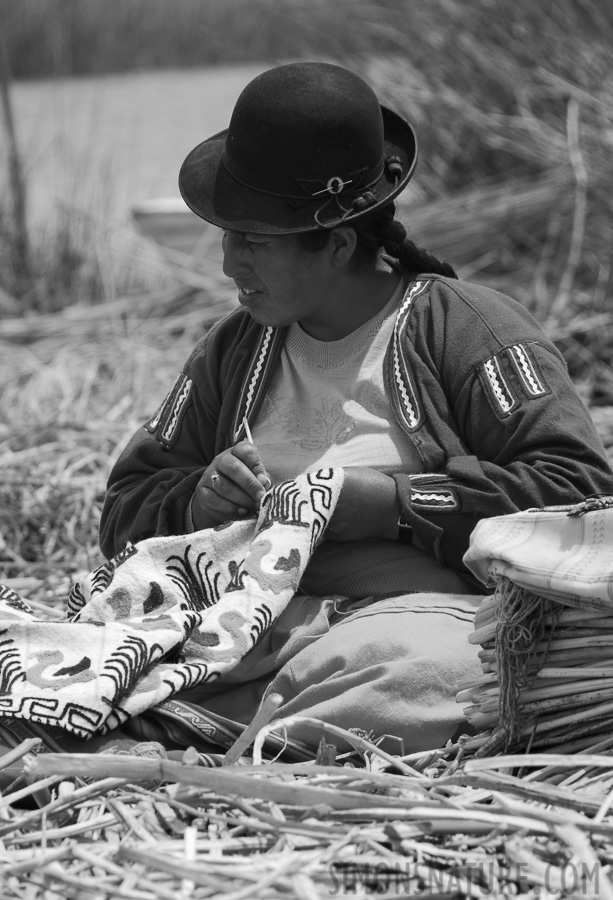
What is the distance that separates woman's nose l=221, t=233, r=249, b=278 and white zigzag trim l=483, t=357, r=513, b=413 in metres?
0.47

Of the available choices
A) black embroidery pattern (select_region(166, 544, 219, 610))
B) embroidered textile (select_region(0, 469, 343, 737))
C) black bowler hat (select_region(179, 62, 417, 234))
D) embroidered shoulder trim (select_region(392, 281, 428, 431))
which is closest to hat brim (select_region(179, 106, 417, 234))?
black bowler hat (select_region(179, 62, 417, 234))

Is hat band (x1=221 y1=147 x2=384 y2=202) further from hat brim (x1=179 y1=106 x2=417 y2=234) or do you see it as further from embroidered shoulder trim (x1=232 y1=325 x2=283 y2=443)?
embroidered shoulder trim (x1=232 y1=325 x2=283 y2=443)

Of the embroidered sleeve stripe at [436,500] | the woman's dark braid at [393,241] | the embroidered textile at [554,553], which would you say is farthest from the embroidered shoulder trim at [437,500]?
the woman's dark braid at [393,241]

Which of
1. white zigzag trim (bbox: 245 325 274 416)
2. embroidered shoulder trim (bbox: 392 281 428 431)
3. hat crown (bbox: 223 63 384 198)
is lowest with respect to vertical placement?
white zigzag trim (bbox: 245 325 274 416)

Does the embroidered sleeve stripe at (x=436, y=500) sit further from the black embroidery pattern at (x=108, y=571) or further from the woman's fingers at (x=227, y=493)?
the black embroidery pattern at (x=108, y=571)

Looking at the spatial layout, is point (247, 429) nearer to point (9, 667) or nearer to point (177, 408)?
point (177, 408)

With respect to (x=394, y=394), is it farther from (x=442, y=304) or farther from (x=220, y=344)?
(x=220, y=344)

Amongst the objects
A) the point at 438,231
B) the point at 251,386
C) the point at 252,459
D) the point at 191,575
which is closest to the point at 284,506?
the point at 252,459

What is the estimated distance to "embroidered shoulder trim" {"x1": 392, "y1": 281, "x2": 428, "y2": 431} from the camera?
7.44 ft

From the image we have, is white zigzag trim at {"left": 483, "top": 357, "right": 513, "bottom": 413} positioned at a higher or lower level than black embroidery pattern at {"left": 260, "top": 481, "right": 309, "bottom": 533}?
higher

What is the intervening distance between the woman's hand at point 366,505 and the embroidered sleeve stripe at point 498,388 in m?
0.23

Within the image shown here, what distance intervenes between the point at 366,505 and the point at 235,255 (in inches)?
19.8

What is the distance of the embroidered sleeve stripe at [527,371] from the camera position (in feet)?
7.23

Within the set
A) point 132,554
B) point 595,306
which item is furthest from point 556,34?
point 132,554
